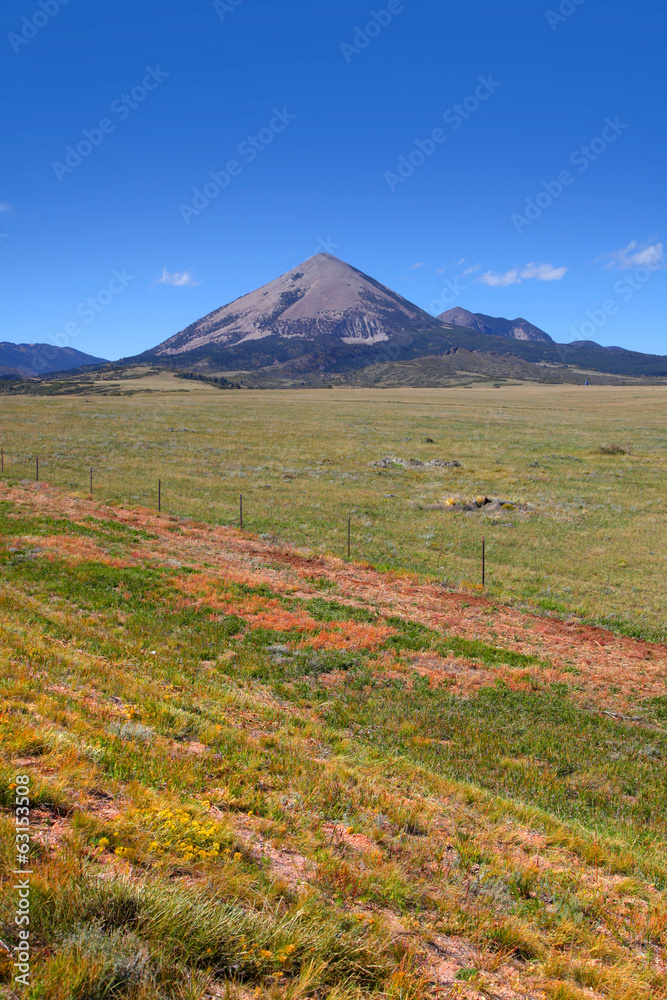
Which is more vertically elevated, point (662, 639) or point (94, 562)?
point (94, 562)

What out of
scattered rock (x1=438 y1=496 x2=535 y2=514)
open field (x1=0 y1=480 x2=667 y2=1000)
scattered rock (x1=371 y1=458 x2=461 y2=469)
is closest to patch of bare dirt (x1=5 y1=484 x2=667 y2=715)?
open field (x1=0 y1=480 x2=667 y2=1000)

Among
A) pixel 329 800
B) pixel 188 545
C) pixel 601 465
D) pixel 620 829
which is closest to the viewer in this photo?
pixel 329 800

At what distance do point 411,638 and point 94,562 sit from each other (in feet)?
36.2

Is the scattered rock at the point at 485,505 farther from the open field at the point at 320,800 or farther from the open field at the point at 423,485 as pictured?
the open field at the point at 320,800

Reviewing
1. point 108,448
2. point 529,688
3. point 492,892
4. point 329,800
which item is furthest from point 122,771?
point 108,448

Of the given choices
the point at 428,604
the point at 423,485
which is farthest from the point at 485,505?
the point at 428,604

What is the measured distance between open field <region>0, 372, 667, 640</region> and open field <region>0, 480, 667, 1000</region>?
809 centimetres

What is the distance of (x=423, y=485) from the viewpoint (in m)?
44.8

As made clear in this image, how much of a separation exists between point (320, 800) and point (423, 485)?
38686mm

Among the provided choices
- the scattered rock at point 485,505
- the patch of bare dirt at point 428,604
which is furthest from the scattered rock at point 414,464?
the patch of bare dirt at point 428,604

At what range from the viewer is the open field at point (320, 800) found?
4.25 metres

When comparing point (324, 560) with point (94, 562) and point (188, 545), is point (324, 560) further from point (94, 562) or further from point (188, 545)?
point (94, 562)

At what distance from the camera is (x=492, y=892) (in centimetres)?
604

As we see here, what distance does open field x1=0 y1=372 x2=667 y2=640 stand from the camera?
24562 millimetres
